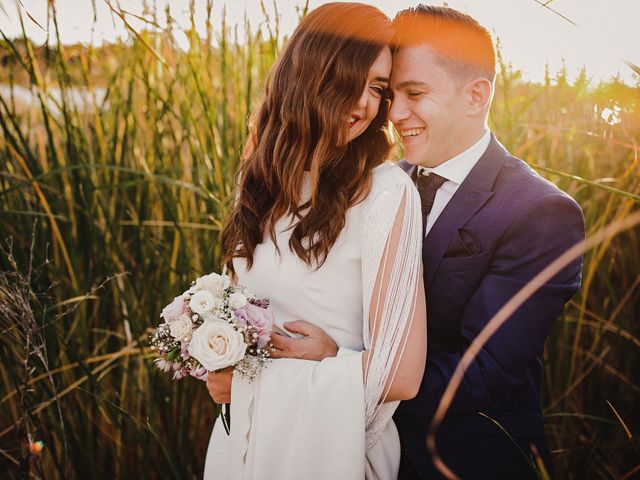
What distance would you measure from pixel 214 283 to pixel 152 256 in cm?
112

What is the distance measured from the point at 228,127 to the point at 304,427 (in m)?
1.63

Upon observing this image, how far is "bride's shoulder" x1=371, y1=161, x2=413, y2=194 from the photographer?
189cm

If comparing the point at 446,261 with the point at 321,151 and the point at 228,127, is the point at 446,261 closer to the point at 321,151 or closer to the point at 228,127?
the point at 321,151

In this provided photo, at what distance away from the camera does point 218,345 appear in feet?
5.34

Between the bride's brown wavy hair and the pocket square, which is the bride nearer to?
the bride's brown wavy hair

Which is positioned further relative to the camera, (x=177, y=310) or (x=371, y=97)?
(x=371, y=97)

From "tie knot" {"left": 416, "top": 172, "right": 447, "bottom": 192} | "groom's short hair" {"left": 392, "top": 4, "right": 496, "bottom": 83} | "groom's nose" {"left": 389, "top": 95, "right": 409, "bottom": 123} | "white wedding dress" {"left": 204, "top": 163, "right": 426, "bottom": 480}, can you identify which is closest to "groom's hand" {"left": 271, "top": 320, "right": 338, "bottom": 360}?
"white wedding dress" {"left": 204, "top": 163, "right": 426, "bottom": 480}

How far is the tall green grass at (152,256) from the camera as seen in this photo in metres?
2.55

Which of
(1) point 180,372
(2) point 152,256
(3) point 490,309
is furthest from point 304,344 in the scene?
(2) point 152,256

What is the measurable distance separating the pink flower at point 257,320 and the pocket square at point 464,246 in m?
0.69

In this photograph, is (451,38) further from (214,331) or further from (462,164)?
(214,331)

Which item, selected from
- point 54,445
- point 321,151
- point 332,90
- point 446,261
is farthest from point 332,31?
point 54,445

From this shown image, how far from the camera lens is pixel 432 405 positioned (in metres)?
1.88

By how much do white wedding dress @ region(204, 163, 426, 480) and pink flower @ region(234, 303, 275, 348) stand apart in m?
0.17
